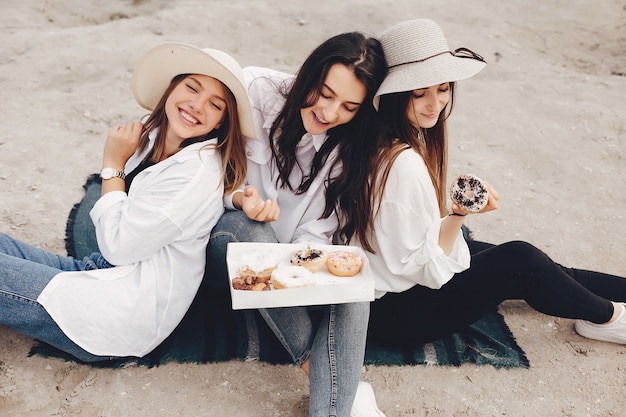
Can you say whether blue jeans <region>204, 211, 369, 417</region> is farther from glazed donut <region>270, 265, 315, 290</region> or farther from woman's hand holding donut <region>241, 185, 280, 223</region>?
glazed donut <region>270, 265, 315, 290</region>

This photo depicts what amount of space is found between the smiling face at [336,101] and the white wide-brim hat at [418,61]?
0.28 ft

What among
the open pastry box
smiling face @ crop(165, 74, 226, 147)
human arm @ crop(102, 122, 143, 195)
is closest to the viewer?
the open pastry box

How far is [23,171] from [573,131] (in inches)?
165

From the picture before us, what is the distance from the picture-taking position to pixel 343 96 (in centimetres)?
231

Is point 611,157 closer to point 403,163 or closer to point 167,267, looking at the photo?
point 403,163

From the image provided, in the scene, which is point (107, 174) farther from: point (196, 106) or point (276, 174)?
point (276, 174)

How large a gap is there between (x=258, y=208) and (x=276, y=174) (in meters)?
0.34

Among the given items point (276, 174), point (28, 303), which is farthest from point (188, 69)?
point (28, 303)

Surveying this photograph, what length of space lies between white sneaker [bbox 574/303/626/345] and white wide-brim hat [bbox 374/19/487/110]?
1391 mm

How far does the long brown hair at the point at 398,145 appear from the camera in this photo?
2346mm

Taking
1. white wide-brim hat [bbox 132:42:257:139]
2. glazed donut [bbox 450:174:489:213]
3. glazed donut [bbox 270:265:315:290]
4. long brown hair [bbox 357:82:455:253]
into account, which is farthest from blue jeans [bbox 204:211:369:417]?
glazed donut [bbox 450:174:489:213]

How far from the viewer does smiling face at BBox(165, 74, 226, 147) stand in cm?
240

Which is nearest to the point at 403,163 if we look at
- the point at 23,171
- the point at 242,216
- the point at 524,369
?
the point at 242,216

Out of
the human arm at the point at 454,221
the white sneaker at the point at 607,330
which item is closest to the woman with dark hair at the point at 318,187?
the human arm at the point at 454,221
